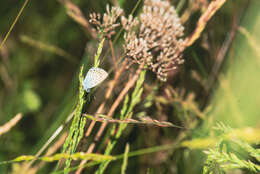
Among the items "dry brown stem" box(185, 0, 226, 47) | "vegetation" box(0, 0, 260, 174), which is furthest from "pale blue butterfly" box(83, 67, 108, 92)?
"dry brown stem" box(185, 0, 226, 47)

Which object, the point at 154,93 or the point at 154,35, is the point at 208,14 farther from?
the point at 154,93

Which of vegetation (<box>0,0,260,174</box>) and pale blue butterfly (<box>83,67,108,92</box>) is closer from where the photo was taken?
pale blue butterfly (<box>83,67,108,92</box>)

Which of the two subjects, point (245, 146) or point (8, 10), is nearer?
point (245, 146)

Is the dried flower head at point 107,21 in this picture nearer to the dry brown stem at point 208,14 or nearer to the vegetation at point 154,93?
the vegetation at point 154,93

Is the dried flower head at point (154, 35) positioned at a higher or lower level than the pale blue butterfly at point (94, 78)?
higher

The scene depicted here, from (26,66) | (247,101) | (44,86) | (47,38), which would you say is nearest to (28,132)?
(44,86)

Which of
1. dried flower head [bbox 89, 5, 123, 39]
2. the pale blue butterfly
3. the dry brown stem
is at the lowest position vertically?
the pale blue butterfly

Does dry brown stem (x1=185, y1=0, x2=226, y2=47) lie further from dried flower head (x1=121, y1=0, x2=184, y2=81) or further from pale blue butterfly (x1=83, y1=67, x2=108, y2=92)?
pale blue butterfly (x1=83, y1=67, x2=108, y2=92)

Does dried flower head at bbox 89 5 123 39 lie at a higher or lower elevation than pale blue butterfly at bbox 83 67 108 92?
higher

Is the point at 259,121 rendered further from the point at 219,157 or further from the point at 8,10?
the point at 8,10

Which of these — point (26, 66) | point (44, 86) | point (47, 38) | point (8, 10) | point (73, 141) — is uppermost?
point (8, 10)

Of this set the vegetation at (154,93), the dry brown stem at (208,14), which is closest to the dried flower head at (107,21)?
the vegetation at (154,93)
